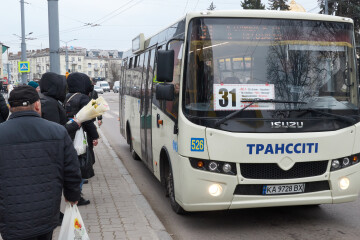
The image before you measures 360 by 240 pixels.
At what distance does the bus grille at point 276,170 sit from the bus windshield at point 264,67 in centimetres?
57

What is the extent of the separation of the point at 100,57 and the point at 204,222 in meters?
163

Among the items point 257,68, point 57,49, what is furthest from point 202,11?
point 57,49

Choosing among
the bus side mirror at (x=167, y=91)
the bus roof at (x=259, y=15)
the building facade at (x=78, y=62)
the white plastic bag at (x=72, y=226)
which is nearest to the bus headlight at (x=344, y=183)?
the bus roof at (x=259, y=15)

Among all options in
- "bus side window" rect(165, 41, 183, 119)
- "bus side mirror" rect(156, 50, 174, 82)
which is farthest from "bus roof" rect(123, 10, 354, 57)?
"bus side mirror" rect(156, 50, 174, 82)

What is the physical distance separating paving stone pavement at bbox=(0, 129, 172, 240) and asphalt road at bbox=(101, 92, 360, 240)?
0.27 metres

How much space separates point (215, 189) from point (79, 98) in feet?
8.01

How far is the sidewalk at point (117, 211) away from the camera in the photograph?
5.20 metres

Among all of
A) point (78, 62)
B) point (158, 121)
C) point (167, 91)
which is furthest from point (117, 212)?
Answer: point (78, 62)

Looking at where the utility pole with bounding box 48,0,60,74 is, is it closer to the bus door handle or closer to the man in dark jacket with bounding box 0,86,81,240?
the bus door handle

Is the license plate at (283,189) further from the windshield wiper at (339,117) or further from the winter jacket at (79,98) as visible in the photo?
the winter jacket at (79,98)

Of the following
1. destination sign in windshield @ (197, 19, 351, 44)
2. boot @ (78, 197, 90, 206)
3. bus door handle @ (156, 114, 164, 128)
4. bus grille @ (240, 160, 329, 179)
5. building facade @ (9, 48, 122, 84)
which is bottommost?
boot @ (78, 197, 90, 206)

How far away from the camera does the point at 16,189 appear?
3047 mm

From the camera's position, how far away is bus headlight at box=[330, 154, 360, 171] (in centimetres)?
537

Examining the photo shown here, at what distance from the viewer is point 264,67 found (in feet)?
17.5
